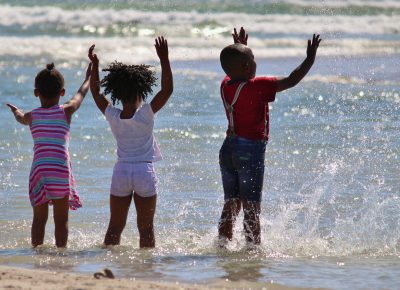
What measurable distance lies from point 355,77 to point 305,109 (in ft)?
14.2

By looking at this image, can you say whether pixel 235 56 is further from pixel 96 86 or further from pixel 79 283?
pixel 79 283

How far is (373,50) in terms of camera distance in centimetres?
2322

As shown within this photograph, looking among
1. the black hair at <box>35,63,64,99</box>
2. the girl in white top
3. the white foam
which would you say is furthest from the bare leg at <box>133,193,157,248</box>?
the white foam

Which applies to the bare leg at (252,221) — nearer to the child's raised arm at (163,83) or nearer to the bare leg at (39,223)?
the child's raised arm at (163,83)

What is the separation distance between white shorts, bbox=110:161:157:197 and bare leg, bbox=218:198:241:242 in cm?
52

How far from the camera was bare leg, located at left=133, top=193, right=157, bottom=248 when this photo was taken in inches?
263

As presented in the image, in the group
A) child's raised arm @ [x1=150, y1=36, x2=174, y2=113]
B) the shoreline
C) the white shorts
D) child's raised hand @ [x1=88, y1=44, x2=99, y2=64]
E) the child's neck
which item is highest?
child's raised hand @ [x1=88, y1=44, x2=99, y2=64]

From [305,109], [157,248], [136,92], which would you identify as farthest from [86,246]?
[305,109]

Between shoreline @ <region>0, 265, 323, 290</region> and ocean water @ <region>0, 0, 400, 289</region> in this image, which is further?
ocean water @ <region>0, 0, 400, 289</region>

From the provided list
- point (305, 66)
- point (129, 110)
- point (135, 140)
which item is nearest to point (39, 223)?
point (135, 140)

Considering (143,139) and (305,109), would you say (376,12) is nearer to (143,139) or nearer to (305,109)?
(305,109)

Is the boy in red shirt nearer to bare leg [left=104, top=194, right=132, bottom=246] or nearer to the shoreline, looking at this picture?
bare leg [left=104, top=194, right=132, bottom=246]

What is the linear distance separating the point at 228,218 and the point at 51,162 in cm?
125

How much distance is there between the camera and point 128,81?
22.0ft
